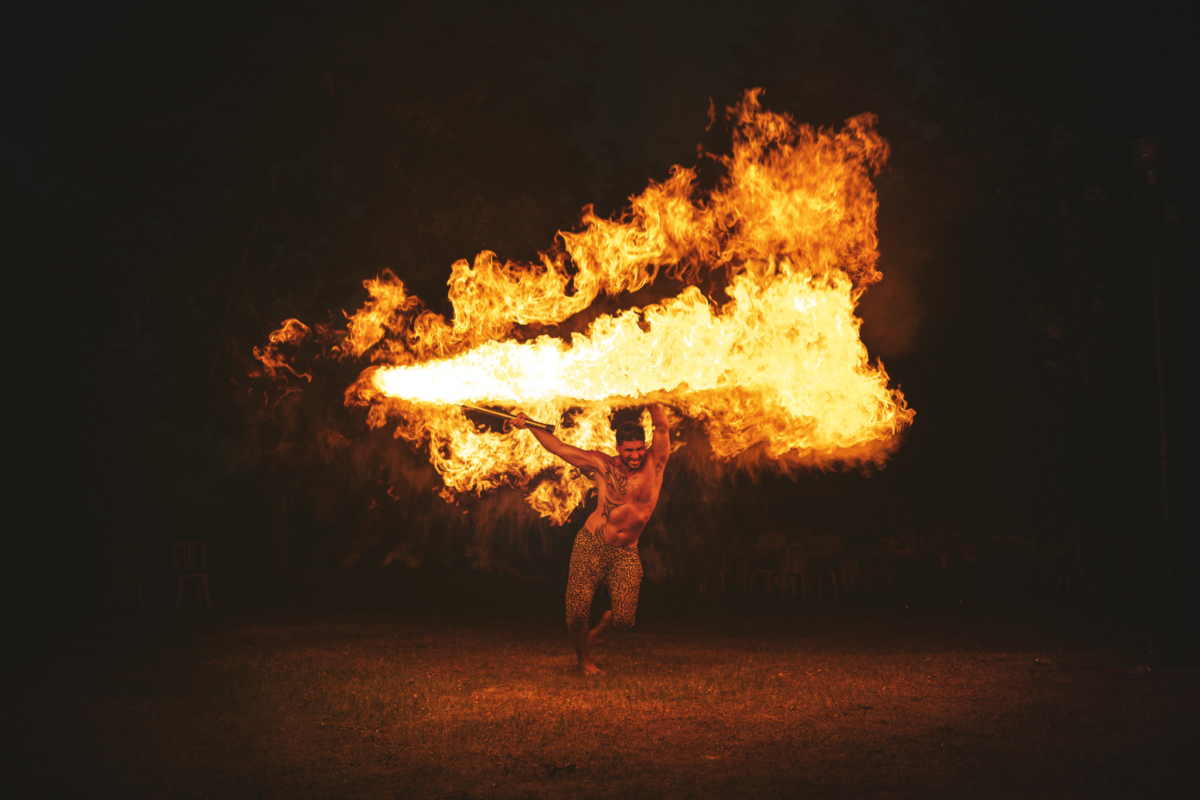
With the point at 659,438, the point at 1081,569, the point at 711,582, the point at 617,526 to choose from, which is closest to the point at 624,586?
the point at 617,526

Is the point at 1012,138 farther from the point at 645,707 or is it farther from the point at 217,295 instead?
the point at 217,295

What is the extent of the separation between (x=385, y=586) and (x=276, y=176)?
333 inches

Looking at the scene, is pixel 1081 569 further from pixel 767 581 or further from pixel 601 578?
pixel 601 578

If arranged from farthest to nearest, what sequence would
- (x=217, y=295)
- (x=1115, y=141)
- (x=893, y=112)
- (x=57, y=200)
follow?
(x=893, y=112)
(x=217, y=295)
(x=57, y=200)
(x=1115, y=141)

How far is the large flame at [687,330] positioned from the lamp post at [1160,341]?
2.35m

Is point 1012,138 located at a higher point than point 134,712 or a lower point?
higher

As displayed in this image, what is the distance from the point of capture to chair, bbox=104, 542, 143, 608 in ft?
46.1

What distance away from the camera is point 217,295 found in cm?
1225

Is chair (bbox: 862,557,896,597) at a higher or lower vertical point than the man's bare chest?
lower

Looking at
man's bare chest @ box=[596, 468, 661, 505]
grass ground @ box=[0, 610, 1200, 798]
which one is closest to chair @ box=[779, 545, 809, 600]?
grass ground @ box=[0, 610, 1200, 798]

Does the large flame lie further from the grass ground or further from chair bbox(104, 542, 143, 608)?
chair bbox(104, 542, 143, 608)

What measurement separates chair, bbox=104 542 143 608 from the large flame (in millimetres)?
4053

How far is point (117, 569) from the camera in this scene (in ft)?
47.6

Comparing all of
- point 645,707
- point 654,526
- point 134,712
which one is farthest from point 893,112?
point 134,712
